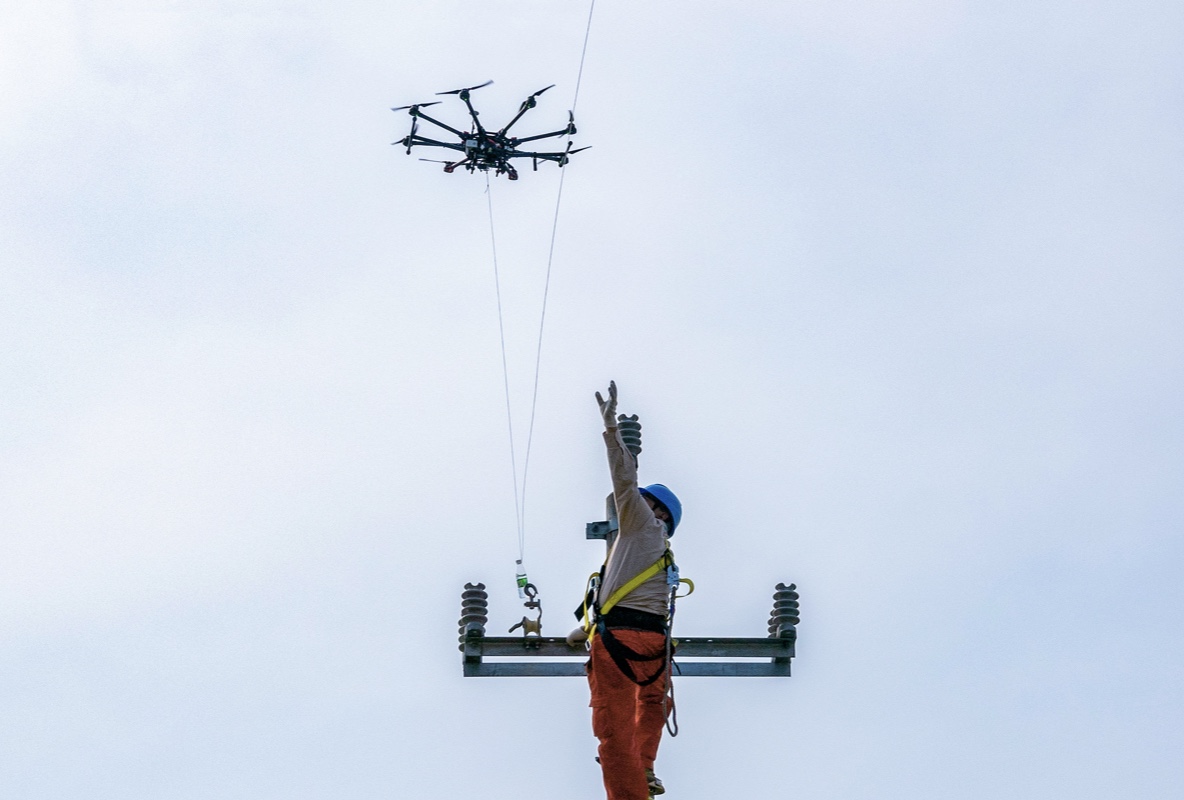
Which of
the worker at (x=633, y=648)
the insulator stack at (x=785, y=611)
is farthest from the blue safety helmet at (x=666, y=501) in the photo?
the insulator stack at (x=785, y=611)

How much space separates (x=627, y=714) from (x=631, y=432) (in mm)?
2634

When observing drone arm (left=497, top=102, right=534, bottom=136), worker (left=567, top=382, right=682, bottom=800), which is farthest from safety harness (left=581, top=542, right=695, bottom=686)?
drone arm (left=497, top=102, right=534, bottom=136)

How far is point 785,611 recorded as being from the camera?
13.1 meters

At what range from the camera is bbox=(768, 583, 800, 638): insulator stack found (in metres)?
13.0

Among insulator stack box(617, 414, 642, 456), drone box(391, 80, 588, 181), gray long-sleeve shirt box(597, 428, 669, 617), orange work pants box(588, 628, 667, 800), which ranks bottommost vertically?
orange work pants box(588, 628, 667, 800)

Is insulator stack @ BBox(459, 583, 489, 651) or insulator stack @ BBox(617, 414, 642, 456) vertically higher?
insulator stack @ BBox(617, 414, 642, 456)

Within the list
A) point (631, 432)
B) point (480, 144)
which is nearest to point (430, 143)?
point (480, 144)

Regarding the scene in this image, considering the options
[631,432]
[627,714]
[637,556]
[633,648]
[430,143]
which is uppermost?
[430,143]

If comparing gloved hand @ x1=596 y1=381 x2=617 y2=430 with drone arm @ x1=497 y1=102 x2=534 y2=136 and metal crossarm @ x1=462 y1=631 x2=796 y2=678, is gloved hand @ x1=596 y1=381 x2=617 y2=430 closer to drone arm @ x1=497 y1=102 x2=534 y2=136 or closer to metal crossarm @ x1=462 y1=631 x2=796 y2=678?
metal crossarm @ x1=462 y1=631 x2=796 y2=678

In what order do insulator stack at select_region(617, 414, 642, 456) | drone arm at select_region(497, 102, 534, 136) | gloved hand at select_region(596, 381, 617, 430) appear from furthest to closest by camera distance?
1. drone arm at select_region(497, 102, 534, 136)
2. insulator stack at select_region(617, 414, 642, 456)
3. gloved hand at select_region(596, 381, 617, 430)

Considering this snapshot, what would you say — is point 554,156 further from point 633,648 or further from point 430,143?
point 633,648

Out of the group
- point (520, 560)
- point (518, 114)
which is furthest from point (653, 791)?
point (518, 114)

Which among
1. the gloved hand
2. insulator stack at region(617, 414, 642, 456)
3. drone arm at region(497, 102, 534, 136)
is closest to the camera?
the gloved hand

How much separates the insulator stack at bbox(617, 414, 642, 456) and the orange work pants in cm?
196
